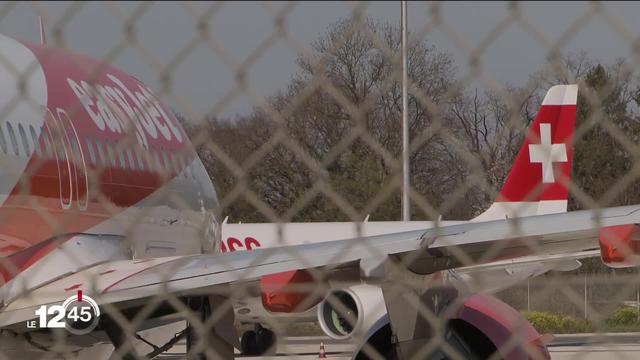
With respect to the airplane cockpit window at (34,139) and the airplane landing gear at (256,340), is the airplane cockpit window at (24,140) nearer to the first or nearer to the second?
the airplane cockpit window at (34,139)

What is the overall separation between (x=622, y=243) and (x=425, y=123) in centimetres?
112

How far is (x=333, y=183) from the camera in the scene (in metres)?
3.31

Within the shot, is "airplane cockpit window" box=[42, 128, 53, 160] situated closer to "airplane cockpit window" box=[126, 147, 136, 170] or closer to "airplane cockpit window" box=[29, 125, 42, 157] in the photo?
"airplane cockpit window" box=[29, 125, 42, 157]

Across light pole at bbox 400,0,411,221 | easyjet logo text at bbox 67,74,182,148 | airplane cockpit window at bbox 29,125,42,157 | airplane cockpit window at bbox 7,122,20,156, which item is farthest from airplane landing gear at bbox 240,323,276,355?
light pole at bbox 400,0,411,221

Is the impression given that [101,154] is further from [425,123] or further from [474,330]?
[425,123]

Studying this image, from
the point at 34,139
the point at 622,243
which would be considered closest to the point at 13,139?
the point at 34,139

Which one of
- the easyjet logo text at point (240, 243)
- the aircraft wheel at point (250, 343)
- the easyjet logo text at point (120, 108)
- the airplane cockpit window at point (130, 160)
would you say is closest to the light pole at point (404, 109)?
the easyjet logo text at point (120, 108)

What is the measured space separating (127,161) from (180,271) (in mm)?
2273

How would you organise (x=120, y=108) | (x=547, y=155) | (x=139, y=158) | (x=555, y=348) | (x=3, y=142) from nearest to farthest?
(x=547, y=155) < (x=3, y=142) < (x=120, y=108) < (x=139, y=158) < (x=555, y=348)

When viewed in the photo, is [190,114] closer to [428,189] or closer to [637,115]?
[428,189]

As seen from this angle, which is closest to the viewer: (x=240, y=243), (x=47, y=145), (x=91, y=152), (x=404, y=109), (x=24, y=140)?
(x=404, y=109)

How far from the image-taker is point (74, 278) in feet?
22.5

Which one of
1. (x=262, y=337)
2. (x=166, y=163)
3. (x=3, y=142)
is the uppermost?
(x=262, y=337)

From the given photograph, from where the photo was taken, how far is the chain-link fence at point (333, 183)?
2803mm
